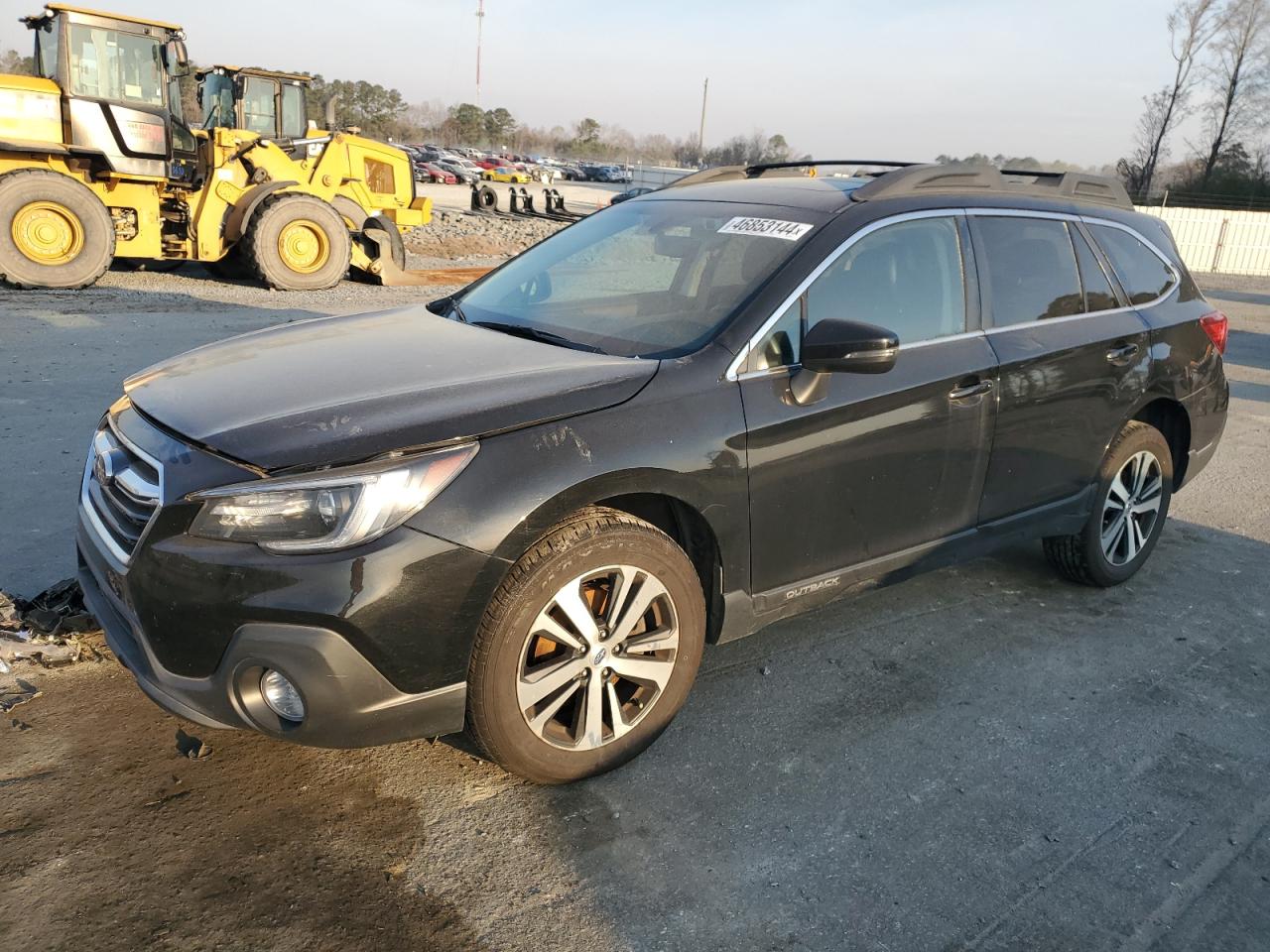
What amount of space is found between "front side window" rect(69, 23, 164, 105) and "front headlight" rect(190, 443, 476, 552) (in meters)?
12.0

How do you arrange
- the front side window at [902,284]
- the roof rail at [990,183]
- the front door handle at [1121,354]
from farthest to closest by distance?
the front door handle at [1121,354]
the roof rail at [990,183]
the front side window at [902,284]

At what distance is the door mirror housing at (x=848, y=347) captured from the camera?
3.14 meters

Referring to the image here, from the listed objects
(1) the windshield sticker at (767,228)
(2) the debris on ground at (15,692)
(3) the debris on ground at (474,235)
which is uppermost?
(1) the windshield sticker at (767,228)

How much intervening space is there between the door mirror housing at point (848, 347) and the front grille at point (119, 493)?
1.98 meters

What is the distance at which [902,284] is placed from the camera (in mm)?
3711

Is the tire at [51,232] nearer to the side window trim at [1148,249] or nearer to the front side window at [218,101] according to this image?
the front side window at [218,101]

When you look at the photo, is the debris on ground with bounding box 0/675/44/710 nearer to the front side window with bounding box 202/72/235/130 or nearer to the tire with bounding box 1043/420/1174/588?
the tire with bounding box 1043/420/1174/588

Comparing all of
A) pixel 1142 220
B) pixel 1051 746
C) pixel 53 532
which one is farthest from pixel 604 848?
pixel 1142 220

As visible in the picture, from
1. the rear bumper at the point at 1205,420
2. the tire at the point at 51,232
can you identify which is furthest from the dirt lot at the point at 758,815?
the tire at the point at 51,232

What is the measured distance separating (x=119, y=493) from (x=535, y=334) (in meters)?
1.45

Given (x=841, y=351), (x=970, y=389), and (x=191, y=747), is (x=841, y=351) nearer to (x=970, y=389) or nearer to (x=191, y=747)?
(x=970, y=389)

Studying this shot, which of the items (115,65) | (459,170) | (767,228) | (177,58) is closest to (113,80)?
(115,65)

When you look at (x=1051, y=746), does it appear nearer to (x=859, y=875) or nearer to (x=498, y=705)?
(x=859, y=875)

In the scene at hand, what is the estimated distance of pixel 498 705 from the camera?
2.76 m
